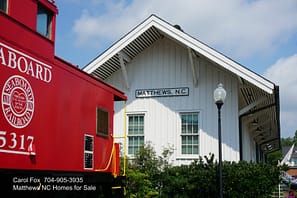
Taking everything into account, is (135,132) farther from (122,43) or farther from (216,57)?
(216,57)

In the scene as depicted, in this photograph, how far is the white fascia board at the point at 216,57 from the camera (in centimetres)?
1473

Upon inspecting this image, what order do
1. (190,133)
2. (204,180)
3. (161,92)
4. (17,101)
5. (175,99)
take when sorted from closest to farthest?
1. (17,101)
2. (204,180)
3. (190,133)
4. (175,99)
5. (161,92)

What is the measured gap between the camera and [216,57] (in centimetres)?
1516

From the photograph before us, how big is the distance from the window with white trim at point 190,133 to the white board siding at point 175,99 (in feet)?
0.60

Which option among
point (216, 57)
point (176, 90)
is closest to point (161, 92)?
point (176, 90)

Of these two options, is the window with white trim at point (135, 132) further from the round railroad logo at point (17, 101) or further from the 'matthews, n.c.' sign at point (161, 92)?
the round railroad logo at point (17, 101)

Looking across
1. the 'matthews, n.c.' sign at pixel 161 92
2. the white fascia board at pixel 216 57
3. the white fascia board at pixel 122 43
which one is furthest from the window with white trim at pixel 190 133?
the white fascia board at pixel 122 43

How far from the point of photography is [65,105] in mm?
8461

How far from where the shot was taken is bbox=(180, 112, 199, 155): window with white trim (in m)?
16.2

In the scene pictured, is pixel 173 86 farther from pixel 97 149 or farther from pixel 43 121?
pixel 43 121

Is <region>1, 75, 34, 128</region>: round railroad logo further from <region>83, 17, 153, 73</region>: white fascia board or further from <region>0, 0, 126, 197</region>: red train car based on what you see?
<region>83, 17, 153, 73</region>: white fascia board

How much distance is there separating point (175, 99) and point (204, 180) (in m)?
3.78

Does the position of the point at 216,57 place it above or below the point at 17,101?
above

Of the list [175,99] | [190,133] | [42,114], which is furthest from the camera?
[175,99]
